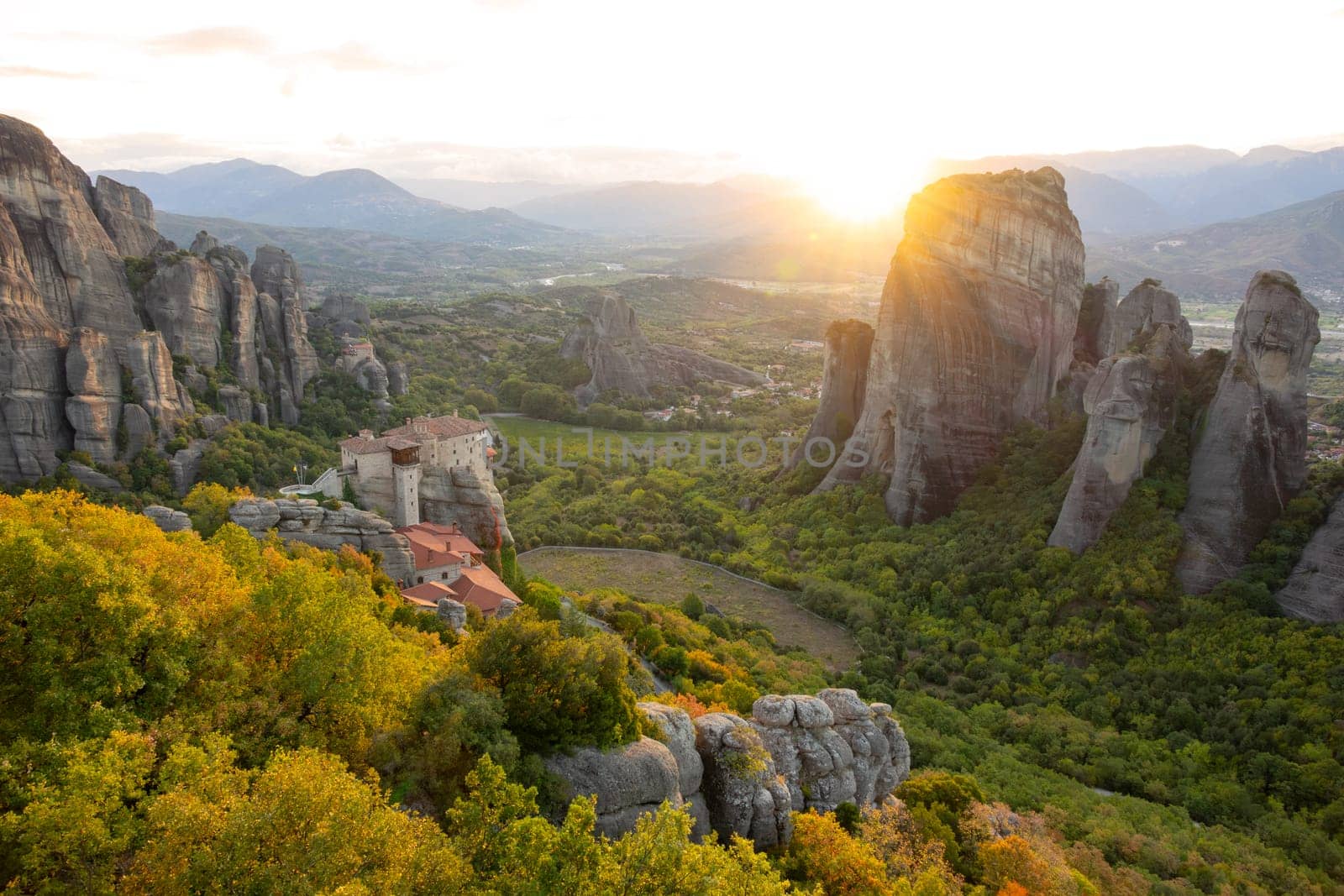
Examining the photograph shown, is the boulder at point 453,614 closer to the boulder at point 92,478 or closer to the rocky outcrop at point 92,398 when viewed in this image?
the boulder at point 92,478

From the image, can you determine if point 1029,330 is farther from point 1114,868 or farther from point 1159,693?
point 1114,868

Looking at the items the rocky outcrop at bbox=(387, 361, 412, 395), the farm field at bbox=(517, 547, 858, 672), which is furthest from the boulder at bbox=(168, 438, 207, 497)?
the rocky outcrop at bbox=(387, 361, 412, 395)

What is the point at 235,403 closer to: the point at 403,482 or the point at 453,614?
the point at 403,482

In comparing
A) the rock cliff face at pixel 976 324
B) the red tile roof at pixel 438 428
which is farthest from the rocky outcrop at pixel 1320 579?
the red tile roof at pixel 438 428

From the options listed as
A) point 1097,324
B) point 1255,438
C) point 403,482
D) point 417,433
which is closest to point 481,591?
point 403,482

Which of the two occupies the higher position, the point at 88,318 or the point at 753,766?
the point at 88,318
